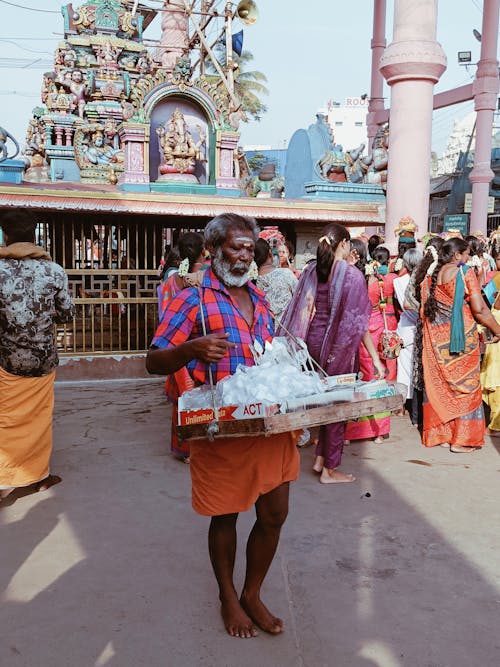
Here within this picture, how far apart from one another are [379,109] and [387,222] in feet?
44.1

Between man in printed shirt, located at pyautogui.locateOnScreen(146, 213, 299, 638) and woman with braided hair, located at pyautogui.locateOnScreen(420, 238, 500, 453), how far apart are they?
2.88 meters

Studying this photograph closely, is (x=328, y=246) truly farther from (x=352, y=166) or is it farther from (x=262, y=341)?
(x=352, y=166)

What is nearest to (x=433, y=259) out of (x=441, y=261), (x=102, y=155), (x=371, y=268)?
(x=441, y=261)

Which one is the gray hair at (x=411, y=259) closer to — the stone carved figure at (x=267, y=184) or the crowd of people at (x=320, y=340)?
the crowd of people at (x=320, y=340)

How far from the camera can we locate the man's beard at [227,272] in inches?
95.4

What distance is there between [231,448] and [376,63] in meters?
19.9

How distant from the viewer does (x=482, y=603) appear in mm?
2758

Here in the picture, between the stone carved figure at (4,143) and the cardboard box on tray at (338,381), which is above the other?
the stone carved figure at (4,143)

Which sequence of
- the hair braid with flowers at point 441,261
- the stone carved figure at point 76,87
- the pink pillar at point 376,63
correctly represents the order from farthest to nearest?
the pink pillar at point 376,63
the stone carved figure at point 76,87
the hair braid with flowers at point 441,261

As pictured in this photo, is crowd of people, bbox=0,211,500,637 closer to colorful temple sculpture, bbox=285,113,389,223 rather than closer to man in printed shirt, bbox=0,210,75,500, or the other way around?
man in printed shirt, bbox=0,210,75,500

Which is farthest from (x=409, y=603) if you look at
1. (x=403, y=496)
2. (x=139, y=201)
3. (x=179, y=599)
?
(x=139, y=201)

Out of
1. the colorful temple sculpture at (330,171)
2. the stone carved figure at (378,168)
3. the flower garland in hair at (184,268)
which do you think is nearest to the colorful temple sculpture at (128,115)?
the colorful temple sculpture at (330,171)

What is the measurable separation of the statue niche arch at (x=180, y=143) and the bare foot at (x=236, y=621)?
20.5 ft

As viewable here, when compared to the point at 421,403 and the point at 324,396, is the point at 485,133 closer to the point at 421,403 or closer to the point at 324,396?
the point at 421,403
